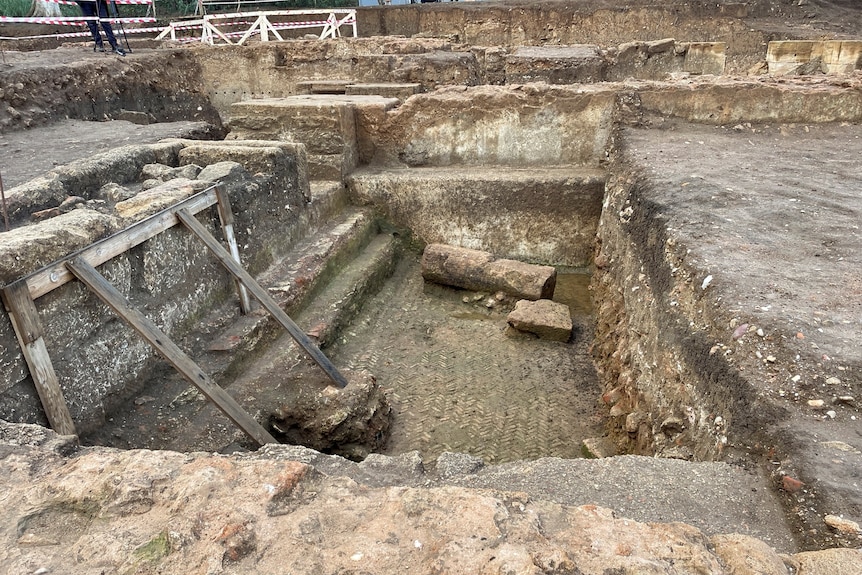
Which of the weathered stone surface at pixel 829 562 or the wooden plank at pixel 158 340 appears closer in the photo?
the weathered stone surface at pixel 829 562

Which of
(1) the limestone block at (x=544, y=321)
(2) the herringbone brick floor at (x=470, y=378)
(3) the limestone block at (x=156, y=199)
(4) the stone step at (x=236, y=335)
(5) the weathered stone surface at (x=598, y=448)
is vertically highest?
(3) the limestone block at (x=156, y=199)

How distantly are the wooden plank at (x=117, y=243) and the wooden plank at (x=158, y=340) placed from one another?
6 centimetres

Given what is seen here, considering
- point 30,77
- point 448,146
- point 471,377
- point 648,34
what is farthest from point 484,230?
point 648,34

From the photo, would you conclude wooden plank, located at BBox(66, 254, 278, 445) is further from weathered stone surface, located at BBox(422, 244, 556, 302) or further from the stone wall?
weathered stone surface, located at BBox(422, 244, 556, 302)

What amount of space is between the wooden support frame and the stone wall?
6cm

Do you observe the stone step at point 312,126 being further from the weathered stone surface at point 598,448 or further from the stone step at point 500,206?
the weathered stone surface at point 598,448

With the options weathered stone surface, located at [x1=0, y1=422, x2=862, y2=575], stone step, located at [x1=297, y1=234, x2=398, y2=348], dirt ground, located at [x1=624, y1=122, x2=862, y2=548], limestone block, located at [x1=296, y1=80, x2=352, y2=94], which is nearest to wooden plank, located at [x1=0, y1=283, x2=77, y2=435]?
weathered stone surface, located at [x1=0, y1=422, x2=862, y2=575]

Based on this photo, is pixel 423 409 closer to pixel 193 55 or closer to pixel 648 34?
pixel 193 55

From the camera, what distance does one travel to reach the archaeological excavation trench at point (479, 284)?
7.72 feet

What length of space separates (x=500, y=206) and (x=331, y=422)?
3621 mm

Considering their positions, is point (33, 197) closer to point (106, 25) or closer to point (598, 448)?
point (598, 448)

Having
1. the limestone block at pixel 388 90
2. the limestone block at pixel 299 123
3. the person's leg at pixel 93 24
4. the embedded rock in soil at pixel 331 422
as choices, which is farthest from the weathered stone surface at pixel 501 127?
the person's leg at pixel 93 24

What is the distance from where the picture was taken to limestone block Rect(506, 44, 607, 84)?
8.70 metres

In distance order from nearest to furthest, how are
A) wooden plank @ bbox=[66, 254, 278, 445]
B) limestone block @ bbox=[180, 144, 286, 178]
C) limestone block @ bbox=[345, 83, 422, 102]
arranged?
wooden plank @ bbox=[66, 254, 278, 445], limestone block @ bbox=[180, 144, 286, 178], limestone block @ bbox=[345, 83, 422, 102]
